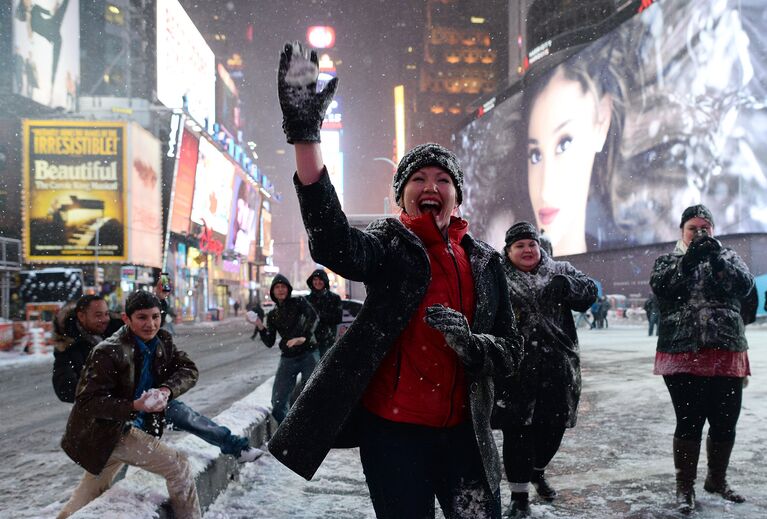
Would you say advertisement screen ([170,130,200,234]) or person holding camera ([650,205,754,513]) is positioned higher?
advertisement screen ([170,130,200,234])

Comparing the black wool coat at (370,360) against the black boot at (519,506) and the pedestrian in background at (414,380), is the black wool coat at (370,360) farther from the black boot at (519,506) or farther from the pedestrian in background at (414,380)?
the black boot at (519,506)

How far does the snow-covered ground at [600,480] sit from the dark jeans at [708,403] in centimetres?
48

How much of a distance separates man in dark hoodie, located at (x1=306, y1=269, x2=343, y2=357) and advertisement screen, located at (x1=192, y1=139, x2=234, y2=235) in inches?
1907

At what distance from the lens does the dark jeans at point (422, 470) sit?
2.25 m

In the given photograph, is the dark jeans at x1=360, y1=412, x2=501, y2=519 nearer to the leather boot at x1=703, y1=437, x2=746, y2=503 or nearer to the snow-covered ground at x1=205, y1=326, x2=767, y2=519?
the snow-covered ground at x1=205, y1=326, x2=767, y2=519

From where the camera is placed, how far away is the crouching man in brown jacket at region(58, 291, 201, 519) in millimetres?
3570

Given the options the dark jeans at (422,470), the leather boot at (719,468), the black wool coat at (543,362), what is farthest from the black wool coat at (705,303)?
the dark jeans at (422,470)

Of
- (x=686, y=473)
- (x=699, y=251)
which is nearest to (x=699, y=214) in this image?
(x=699, y=251)

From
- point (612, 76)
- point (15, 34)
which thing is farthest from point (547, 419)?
point (612, 76)

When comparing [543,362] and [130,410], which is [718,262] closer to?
[543,362]

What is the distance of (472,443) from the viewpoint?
7.66 feet

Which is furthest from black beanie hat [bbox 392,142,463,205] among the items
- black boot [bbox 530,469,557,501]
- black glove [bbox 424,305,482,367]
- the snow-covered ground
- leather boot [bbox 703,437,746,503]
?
leather boot [bbox 703,437,746,503]

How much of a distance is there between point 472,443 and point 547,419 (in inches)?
85.8

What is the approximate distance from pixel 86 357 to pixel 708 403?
424 cm
